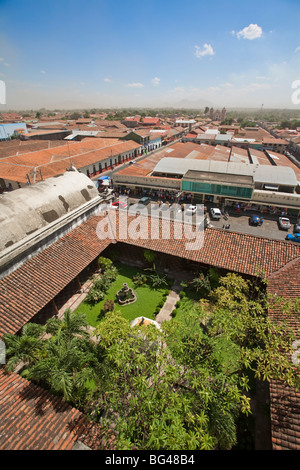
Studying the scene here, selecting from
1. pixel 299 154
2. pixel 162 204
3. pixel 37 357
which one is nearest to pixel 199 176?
pixel 162 204

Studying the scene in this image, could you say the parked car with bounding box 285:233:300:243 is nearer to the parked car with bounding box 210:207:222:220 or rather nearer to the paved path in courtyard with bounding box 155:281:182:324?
the parked car with bounding box 210:207:222:220

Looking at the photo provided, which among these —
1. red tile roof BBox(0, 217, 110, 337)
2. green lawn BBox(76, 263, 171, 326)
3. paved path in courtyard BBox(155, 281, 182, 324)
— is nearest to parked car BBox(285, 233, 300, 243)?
paved path in courtyard BBox(155, 281, 182, 324)

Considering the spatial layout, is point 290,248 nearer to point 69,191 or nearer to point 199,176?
point 69,191

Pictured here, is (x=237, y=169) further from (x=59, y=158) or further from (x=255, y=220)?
(x=59, y=158)

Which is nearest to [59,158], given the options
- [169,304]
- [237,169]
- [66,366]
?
[237,169]

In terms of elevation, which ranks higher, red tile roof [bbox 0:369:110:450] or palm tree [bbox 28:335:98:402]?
palm tree [bbox 28:335:98:402]

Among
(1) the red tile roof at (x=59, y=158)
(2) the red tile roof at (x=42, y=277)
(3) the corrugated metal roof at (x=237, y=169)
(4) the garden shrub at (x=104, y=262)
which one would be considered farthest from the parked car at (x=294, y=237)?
(1) the red tile roof at (x=59, y=158)

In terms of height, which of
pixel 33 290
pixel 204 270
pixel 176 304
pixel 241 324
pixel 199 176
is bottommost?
pixel 176 304
